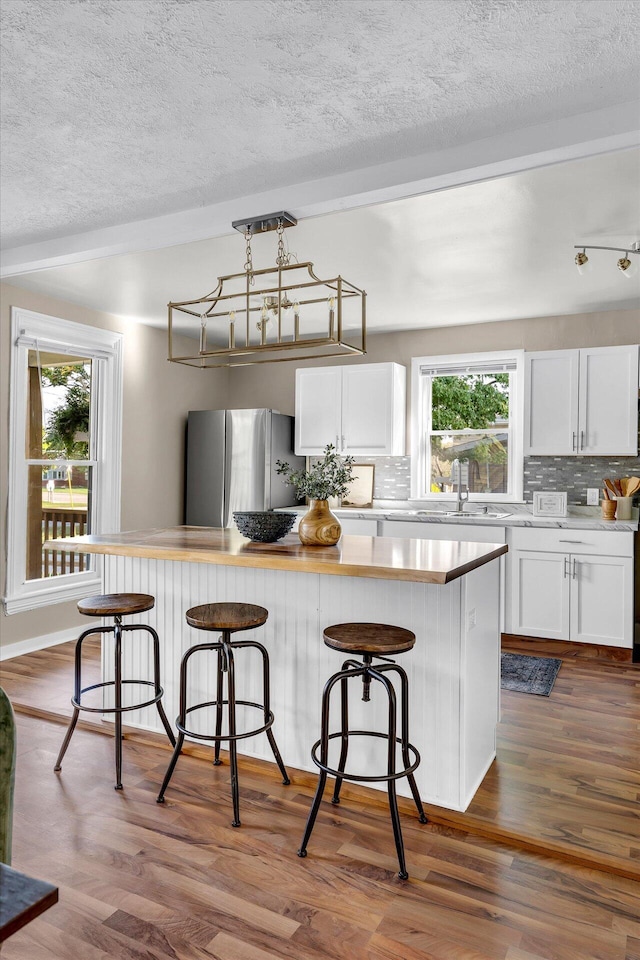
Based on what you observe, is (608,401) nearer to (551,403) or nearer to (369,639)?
(551,403)

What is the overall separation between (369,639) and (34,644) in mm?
3233

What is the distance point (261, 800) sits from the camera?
99.0 inches

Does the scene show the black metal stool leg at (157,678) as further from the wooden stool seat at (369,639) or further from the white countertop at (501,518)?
the white countertop at (501,518)

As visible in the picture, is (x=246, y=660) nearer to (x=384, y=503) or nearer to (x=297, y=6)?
(x=297, y=6)

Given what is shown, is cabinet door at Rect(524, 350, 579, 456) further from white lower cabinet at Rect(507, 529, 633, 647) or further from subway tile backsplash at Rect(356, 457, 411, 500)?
subway tile backsplash at Rect(356, 457, 411, 500)

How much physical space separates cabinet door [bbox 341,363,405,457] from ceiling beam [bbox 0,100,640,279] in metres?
2.56

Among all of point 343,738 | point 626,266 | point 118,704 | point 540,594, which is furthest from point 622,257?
point 118,704

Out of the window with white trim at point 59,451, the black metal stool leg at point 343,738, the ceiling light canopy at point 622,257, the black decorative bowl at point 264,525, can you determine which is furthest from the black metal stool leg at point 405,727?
the window with white trim at point 59,451

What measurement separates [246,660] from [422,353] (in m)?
3.55

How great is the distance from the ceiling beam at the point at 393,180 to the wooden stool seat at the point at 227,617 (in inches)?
Answer: 69.4

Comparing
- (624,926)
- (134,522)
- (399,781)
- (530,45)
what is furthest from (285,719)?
(134,522)

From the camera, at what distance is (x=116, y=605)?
278 centimetres

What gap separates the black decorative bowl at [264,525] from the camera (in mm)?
2930

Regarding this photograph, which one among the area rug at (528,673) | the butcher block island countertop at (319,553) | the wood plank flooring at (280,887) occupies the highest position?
the butcher block island countertop at (319,553)
